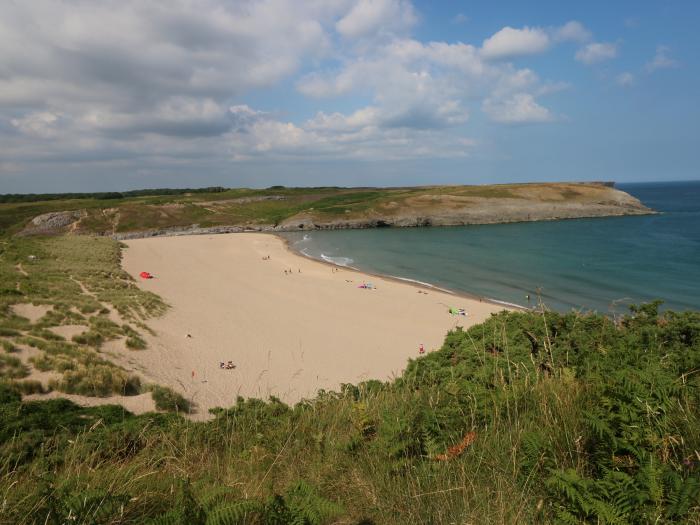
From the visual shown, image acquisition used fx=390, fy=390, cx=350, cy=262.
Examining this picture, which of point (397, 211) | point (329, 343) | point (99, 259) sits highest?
point (397, 211)

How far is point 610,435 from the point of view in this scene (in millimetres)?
2523

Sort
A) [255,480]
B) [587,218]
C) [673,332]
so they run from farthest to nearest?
[587,218] → [673,332] → [255,480]

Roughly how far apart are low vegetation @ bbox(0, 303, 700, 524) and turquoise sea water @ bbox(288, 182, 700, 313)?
14.3 metres

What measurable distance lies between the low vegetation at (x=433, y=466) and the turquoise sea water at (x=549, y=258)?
46.9 ft

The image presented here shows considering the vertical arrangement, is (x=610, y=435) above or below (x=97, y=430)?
above

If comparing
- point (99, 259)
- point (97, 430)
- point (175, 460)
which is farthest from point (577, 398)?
point (99, 259)

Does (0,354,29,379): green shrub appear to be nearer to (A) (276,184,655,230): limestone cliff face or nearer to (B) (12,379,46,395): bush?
(B) (12,379,46,395): bush

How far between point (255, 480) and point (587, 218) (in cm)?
10056

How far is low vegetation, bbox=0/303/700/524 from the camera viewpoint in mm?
2191

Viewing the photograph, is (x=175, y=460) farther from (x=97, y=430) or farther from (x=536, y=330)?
(x=536, y=330)

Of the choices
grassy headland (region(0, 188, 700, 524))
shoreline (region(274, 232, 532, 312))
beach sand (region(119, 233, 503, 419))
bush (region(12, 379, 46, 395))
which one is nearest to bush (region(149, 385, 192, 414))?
beach sand (region(119, 233, 503, 419))

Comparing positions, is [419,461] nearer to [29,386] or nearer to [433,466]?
[433,466]

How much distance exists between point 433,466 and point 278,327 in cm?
1875

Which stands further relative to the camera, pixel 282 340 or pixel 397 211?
pixel 397 211
